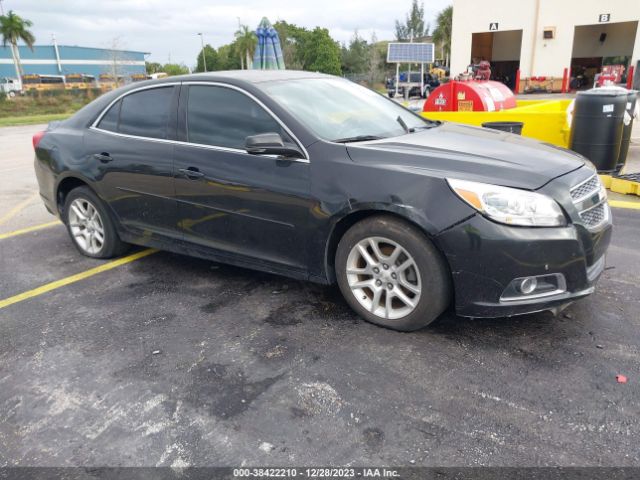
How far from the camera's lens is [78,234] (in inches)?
200

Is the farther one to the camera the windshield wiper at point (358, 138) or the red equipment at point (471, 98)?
the red equipment at point (471, 98)

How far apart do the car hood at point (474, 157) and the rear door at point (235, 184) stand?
0.52m

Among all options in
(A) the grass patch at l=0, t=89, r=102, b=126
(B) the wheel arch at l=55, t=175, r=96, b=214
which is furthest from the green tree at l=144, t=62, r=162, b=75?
(B) the wheel arch at l=55, t=175, r=96, b=214

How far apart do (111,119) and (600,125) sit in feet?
19.9

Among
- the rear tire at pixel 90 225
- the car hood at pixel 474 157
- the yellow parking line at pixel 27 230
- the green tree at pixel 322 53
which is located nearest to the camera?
the car hood at pixel 474 157

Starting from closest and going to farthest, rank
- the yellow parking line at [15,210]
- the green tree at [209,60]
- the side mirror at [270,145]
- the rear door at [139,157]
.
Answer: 1. the side mirror at [270,145]
2. the rear door at [139,157]
3. the yellow parking line at [15,210]
4. the green tree at [209,60]

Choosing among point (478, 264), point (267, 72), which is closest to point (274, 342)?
point (478, 264)

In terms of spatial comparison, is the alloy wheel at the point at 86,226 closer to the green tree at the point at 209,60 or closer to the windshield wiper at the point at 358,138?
the windshield wiper at the point at 358,138

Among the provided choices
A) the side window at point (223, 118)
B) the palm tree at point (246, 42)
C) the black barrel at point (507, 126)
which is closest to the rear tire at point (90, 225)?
the side window at point (223, 118)

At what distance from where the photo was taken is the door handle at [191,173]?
3902 mm

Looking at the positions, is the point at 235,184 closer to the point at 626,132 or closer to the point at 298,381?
the point at 298,381

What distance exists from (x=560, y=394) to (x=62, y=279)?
12.8 ft

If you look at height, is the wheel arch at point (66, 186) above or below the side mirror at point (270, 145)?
below

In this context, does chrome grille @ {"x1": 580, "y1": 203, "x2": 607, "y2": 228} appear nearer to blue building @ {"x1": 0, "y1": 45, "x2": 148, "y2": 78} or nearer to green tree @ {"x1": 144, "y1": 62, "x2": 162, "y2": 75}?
blue building @ {"x1": 0, "y1": 45, "x2": 148, "y2": 78}
